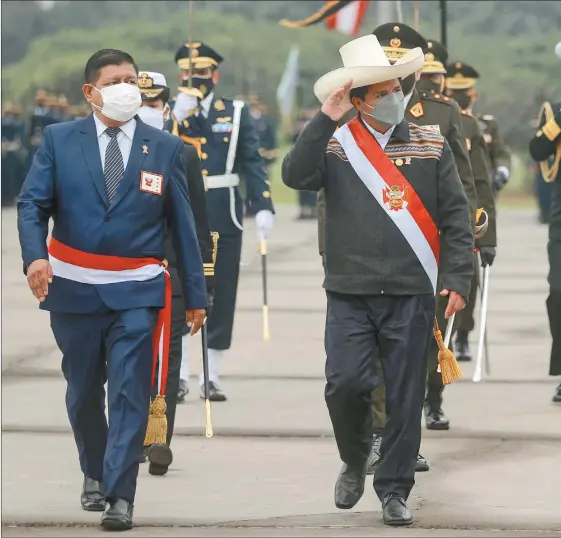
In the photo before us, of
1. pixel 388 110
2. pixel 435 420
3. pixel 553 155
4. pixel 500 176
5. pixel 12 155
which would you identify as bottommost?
pixel 12 155

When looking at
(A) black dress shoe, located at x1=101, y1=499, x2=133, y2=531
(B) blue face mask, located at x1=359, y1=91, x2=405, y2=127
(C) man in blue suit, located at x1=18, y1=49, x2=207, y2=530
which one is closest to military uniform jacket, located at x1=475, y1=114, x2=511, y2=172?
(B) blue face mask, located at x1=359, y1=91, x2=405, y2=127

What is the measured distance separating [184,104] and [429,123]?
2108 millimetres

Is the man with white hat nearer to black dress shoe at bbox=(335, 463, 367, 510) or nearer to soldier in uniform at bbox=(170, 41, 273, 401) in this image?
black dress shoe at bbox=(335, 463, 367, 510)

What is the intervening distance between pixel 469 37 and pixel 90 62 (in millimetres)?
36835

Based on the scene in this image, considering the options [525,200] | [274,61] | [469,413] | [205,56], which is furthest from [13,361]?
[274,61]

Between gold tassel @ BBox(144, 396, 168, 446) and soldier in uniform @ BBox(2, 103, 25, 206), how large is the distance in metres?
25.9

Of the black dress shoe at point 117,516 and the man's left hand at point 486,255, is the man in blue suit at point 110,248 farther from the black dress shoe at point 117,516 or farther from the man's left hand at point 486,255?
the man's left hand at point 486,255

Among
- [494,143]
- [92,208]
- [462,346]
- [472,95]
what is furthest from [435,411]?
[494,143]

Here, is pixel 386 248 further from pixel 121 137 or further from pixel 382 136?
pixel 121 137

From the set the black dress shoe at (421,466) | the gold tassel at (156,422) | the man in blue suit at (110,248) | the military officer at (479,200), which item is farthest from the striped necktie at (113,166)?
the military officer at (479,200)

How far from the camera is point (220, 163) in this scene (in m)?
11.3

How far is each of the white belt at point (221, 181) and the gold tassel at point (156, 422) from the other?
3244 mm

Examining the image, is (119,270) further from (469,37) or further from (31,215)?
(469,37)

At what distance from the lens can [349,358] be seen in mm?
7828
